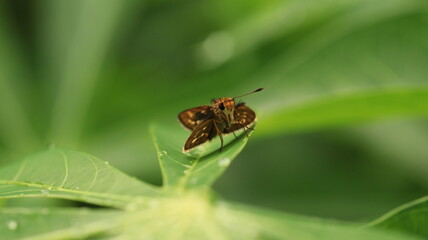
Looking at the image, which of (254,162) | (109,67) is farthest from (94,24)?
(254,162)

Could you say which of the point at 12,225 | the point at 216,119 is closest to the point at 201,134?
the point at 216,119

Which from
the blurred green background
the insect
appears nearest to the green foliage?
the insect

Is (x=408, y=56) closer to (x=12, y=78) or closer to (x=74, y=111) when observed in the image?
(x=74, y=111)

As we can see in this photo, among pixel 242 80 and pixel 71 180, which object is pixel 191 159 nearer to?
pixel 71 180

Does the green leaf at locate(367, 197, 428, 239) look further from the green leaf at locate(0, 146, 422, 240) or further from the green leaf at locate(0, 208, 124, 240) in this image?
the green leaf at locate(0, 208, 124, 240)

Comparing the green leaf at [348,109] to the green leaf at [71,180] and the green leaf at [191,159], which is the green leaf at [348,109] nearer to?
the green leaf at [191,159]
